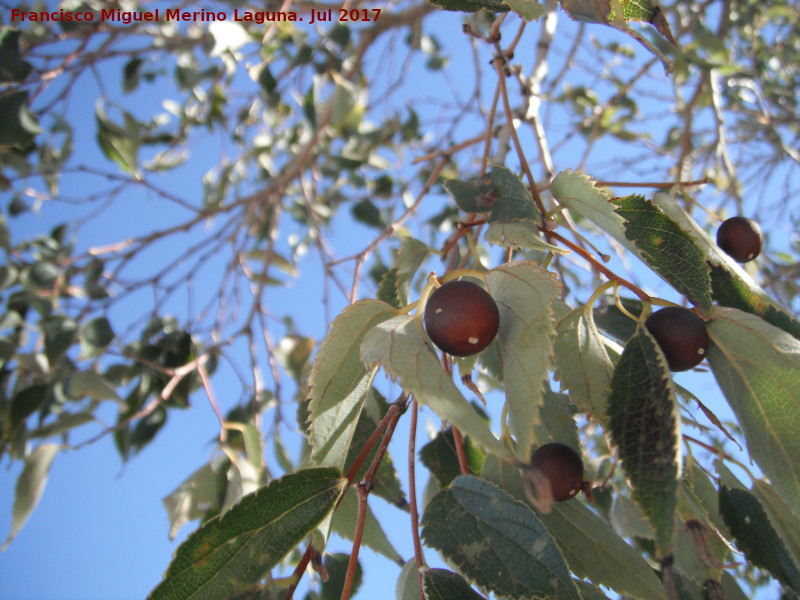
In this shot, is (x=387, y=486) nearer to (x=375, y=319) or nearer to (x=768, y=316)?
(x=375, y=319)

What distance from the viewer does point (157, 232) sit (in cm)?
167

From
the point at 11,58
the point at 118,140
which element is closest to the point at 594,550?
the point at 118,140

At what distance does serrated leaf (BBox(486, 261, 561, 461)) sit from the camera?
389 millimetres

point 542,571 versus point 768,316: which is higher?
point 768,316

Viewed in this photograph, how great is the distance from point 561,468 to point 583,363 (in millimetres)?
98

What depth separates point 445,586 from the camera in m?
0.51

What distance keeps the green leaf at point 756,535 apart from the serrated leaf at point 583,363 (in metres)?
0.20

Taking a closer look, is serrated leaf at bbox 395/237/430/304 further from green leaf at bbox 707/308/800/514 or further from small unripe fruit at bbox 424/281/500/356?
green leaf at bbox 707/308/800/514

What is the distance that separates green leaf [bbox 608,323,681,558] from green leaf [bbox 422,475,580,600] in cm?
10

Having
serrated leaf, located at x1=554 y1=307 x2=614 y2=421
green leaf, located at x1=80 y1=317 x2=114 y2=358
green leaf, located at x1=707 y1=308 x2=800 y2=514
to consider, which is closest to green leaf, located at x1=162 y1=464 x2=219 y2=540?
green leaf, located at x1=80 y1=317 x2=114 y2=358

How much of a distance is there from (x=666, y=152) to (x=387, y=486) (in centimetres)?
211

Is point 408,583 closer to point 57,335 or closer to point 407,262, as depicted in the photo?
point 407,262

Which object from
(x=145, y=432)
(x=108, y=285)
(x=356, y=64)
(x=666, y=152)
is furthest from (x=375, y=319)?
(x=666, y=152)

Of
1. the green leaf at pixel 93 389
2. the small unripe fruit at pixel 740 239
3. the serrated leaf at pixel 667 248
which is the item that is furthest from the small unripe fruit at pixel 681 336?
the green leaf at pixel 93 389
